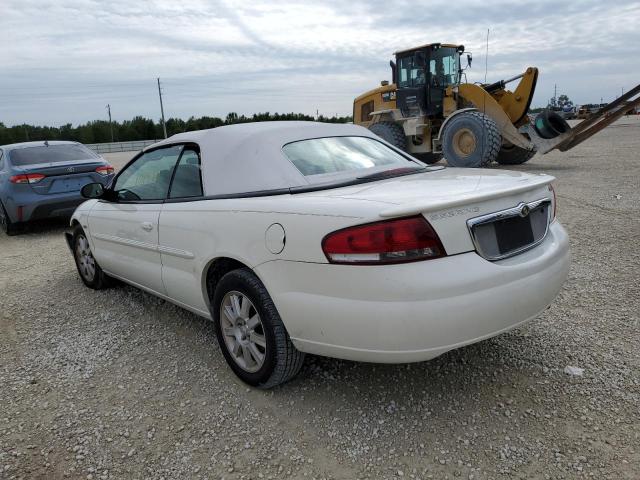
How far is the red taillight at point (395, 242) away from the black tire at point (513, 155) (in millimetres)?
12289

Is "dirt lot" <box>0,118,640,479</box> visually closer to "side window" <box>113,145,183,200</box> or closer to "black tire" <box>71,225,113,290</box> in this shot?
"black tire" <box>71,225,113,290</box>

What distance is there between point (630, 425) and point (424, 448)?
40.5 inches

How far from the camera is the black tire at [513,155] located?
13492 mm

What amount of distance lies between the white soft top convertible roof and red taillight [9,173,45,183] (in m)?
5.13

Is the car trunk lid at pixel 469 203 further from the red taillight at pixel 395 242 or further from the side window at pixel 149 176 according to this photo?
the side window at pixel 149 176

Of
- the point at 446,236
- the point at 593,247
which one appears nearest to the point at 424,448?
the point at 446,236

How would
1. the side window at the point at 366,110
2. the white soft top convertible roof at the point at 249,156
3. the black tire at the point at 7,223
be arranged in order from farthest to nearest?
the side window at the point at 366,110, the black tire at the point at 7,223, the white soft top convertible roof at the point at 249,156

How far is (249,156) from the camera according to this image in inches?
123

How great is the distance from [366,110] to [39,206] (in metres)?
10.3

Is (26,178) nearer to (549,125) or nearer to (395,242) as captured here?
(395,242)

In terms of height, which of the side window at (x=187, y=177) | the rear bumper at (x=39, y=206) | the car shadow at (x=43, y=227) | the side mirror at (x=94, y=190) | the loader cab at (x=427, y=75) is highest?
the loader cab at (x=427, y=75)

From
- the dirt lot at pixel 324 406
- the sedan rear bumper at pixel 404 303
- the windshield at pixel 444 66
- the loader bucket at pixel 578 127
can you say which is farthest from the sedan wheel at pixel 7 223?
the loader bucket at pixel 578 127

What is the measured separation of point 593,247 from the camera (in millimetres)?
5465

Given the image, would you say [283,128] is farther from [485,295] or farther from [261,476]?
[261,476]
